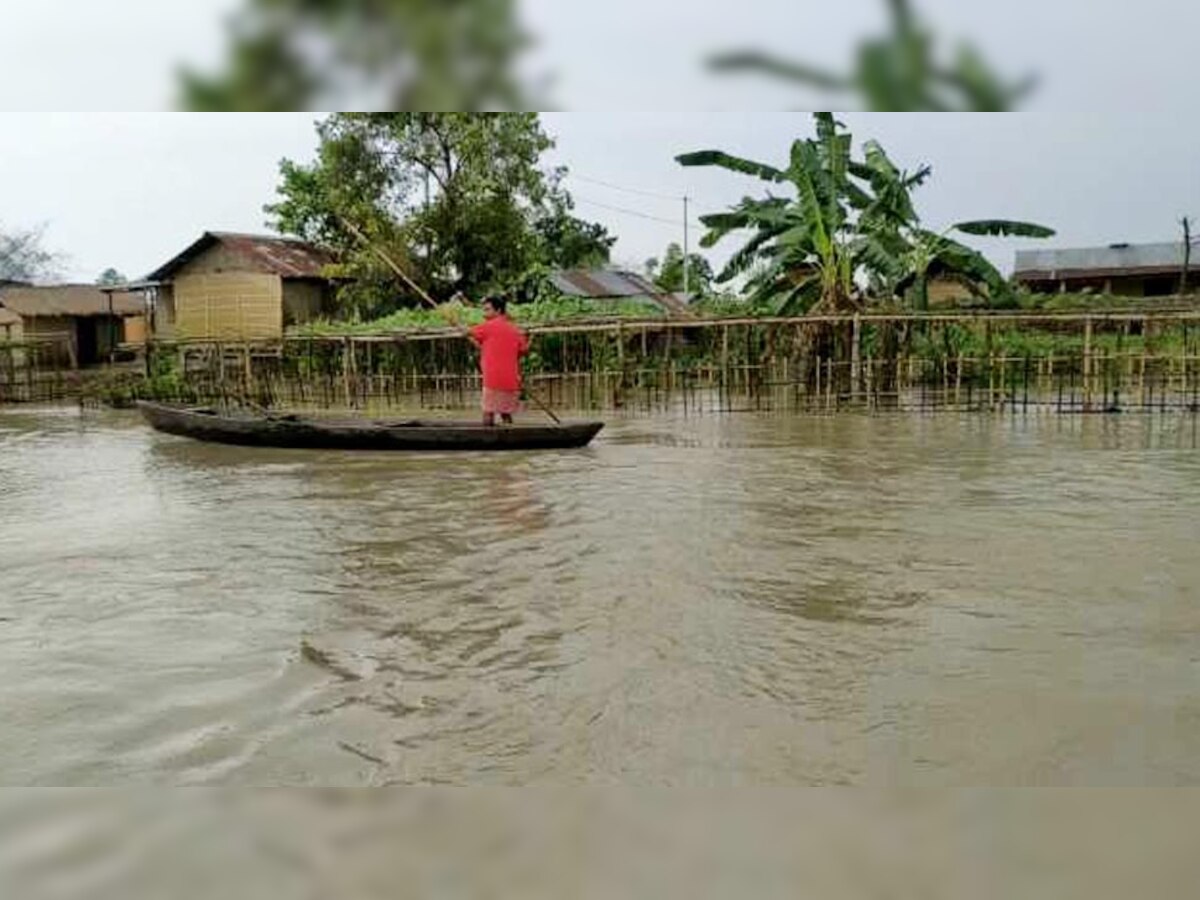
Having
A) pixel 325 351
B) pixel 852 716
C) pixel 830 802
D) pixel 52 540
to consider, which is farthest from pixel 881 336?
pixel 830 802

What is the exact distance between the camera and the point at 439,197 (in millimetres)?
21719

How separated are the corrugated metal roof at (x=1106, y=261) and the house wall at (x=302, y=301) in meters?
17.9

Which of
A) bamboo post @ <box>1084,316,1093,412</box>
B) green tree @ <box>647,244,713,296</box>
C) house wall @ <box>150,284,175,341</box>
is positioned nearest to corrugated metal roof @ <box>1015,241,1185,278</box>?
green tree @ <box>647,244,713,296</box>

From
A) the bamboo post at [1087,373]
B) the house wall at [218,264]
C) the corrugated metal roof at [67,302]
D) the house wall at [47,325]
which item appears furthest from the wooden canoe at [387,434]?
the house wall at [47,325]

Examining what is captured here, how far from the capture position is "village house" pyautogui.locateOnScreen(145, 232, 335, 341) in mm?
23734

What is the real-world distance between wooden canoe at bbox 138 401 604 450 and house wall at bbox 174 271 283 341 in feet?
42.6

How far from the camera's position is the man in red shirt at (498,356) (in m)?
10.1

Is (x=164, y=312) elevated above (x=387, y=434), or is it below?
above

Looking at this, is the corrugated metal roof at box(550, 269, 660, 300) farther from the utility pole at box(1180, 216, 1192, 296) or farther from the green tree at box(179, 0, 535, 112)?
the green tree at box(179, 0, 535, 112)

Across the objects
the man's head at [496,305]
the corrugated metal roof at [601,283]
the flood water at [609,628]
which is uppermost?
the corrugated metal roof at [601,283]

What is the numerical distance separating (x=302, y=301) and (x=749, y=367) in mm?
12814

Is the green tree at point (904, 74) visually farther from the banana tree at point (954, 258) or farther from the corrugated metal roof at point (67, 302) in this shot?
the corrugated metal roof at point (67, 302)

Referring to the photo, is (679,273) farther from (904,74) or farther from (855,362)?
(904,74)

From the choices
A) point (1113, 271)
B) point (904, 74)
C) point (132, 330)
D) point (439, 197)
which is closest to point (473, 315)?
point (439, 197)
